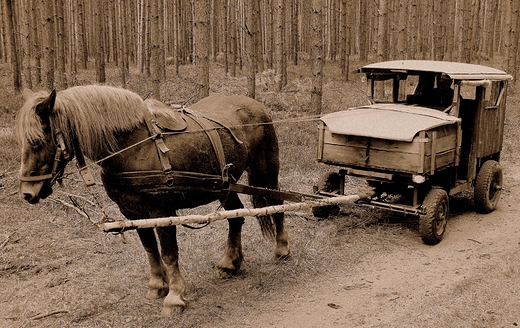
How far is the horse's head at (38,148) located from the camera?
3447 millimetres

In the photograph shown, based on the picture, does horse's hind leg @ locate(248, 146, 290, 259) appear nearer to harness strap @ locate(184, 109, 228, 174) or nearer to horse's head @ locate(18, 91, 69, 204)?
harness strap @ locate(184, 109, 228, 174)

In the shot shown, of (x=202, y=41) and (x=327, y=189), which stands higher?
(x=202, y=41)

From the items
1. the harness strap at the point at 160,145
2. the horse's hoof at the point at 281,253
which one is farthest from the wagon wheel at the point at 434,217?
the harness strap at the point at 160,145

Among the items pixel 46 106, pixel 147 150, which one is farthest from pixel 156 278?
pixel 46 106

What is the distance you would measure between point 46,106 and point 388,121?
3880 millimetres

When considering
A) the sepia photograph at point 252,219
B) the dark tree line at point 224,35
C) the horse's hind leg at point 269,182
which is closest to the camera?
the sepia photograph at point 252,219

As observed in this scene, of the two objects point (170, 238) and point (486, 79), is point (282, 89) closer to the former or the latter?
point (486, 79)

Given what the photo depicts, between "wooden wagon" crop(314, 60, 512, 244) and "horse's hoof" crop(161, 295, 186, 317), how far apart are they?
273 cm

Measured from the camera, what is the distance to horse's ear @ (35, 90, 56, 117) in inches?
134

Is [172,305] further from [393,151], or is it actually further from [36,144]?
[393,151]

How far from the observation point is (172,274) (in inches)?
170

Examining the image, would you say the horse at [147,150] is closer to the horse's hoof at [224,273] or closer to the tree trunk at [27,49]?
the horse's hoof at [224,273]

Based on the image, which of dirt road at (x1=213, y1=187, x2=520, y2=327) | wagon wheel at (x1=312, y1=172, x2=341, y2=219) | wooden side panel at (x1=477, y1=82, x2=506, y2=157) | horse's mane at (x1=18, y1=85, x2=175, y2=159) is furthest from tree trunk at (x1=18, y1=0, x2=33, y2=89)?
dirt road at (x1=213, y1=187, x2=520, y2=327)

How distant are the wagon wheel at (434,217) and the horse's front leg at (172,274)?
291cm
